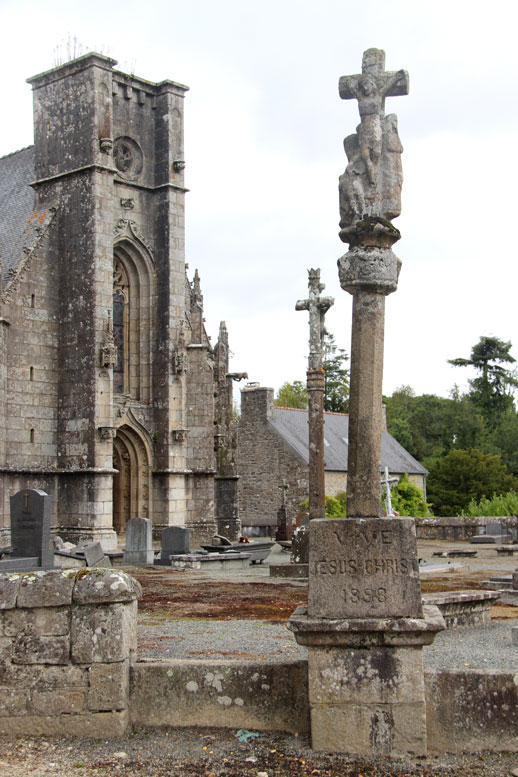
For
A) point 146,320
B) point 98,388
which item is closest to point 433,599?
point 98,388

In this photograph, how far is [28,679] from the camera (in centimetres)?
502

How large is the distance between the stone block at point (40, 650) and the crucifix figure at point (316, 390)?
10.4 meters

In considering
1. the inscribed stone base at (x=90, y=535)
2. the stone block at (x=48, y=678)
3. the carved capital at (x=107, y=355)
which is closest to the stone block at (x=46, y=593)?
the stone block at (x=48, y=678)

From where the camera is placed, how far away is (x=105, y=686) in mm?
4977

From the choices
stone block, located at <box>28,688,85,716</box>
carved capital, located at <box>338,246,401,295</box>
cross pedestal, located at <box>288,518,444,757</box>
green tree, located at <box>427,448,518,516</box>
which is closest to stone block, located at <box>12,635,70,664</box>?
stone block, located at <box>28,688,85,716</box>

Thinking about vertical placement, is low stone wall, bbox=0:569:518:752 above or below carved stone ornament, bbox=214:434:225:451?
below

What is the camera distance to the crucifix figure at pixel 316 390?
15.7m

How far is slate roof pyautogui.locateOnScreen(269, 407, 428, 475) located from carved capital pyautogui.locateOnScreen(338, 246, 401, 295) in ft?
110

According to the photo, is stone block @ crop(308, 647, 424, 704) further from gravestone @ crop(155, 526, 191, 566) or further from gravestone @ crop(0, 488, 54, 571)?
gravestone @ crop(155, 526, 191, 566)

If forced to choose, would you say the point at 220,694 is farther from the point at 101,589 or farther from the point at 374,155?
the point at 374,155

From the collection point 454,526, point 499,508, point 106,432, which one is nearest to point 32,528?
point 106,432

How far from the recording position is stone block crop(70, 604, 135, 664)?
4.98 meters

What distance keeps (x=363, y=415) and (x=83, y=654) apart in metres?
2.09

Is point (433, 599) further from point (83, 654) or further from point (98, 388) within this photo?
point (98, 388)
